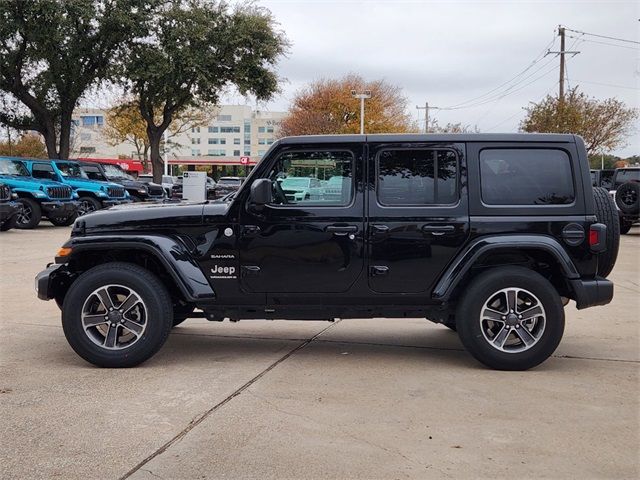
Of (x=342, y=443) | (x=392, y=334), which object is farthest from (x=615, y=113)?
(x=342, y=443)

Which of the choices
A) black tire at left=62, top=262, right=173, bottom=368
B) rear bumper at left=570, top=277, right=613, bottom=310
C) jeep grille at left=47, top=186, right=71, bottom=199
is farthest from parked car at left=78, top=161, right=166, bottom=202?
rear bumper at left=570, top=277, right=613, bottom=310

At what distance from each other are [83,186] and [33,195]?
114 inches

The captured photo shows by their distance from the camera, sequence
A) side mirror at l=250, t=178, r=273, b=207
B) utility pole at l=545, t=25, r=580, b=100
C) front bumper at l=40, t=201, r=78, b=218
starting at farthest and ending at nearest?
utility pole at l=545, t=25, r=580, b=100
front bumper at l=40, t=201, r=78, b=218
side mirror at l=250, t=178, r=273, b=207

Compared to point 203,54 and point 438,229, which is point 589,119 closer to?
point 203,54

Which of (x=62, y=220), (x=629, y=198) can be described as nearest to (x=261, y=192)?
(x=629, y=198)

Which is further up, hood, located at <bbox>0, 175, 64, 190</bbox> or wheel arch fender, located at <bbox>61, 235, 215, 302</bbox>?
hood, located at <bbox>0, 175, 64, 190</bbox>

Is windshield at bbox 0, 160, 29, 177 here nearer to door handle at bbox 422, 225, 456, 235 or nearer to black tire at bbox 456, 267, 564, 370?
door handle at bbox 422, 225, 456, 235

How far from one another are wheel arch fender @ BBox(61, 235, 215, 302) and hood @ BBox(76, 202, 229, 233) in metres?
0.09

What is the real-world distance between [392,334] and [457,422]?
255cm

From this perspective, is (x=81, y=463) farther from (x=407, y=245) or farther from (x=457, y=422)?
(x=407, y=245)

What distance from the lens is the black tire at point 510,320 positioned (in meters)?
5.12

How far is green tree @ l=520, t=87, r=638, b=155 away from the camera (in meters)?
37.2

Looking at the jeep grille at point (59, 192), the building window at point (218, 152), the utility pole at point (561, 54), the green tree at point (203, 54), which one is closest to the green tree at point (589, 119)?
the utility pole at point (561, 54)

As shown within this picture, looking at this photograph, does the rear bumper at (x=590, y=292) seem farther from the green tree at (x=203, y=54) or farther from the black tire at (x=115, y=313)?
the green tree at (x=203, y=54)
